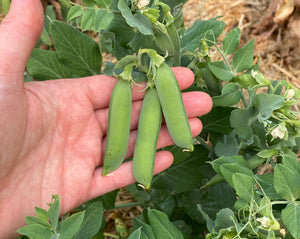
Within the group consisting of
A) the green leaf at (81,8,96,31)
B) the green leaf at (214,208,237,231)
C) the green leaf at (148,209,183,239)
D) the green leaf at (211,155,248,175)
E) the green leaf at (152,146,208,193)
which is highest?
the green leaf at (81,8,96,31)

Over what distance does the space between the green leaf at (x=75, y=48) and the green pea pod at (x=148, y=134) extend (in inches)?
10.1

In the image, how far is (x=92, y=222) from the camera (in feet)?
3.67

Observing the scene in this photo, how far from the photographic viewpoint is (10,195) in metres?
1.12

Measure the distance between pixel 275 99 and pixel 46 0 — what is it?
1.94 meters

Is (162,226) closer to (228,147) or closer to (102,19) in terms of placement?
(228,147)

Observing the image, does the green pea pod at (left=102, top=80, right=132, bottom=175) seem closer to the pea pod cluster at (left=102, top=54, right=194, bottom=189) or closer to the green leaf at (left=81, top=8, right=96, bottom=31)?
the pea pod cluster at (left=102, top=54, right=194, bottom=189)

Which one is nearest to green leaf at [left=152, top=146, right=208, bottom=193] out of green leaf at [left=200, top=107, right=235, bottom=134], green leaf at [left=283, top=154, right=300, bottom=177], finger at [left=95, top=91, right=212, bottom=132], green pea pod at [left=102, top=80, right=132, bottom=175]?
green leaf at [left=200, top=107, right=235, bottom=134]

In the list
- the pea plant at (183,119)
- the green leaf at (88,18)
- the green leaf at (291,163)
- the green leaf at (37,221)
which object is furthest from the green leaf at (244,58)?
the green leaf at (37,221)

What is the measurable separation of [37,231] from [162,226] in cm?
32

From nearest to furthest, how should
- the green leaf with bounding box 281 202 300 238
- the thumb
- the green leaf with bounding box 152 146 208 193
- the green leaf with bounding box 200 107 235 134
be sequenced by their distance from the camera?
1. the green leaf with bounding box 281 202 300 238
2. the thumb
3. the green leaf with bounding box 200 107 235 134
4. the green leaf with bounding box 152 146 208 193

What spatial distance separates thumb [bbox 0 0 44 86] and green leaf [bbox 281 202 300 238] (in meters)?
0.78

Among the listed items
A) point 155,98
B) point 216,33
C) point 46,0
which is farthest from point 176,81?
point 46,0

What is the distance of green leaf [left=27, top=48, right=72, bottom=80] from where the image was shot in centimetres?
131

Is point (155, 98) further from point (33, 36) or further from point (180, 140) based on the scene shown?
point (33, 36)
